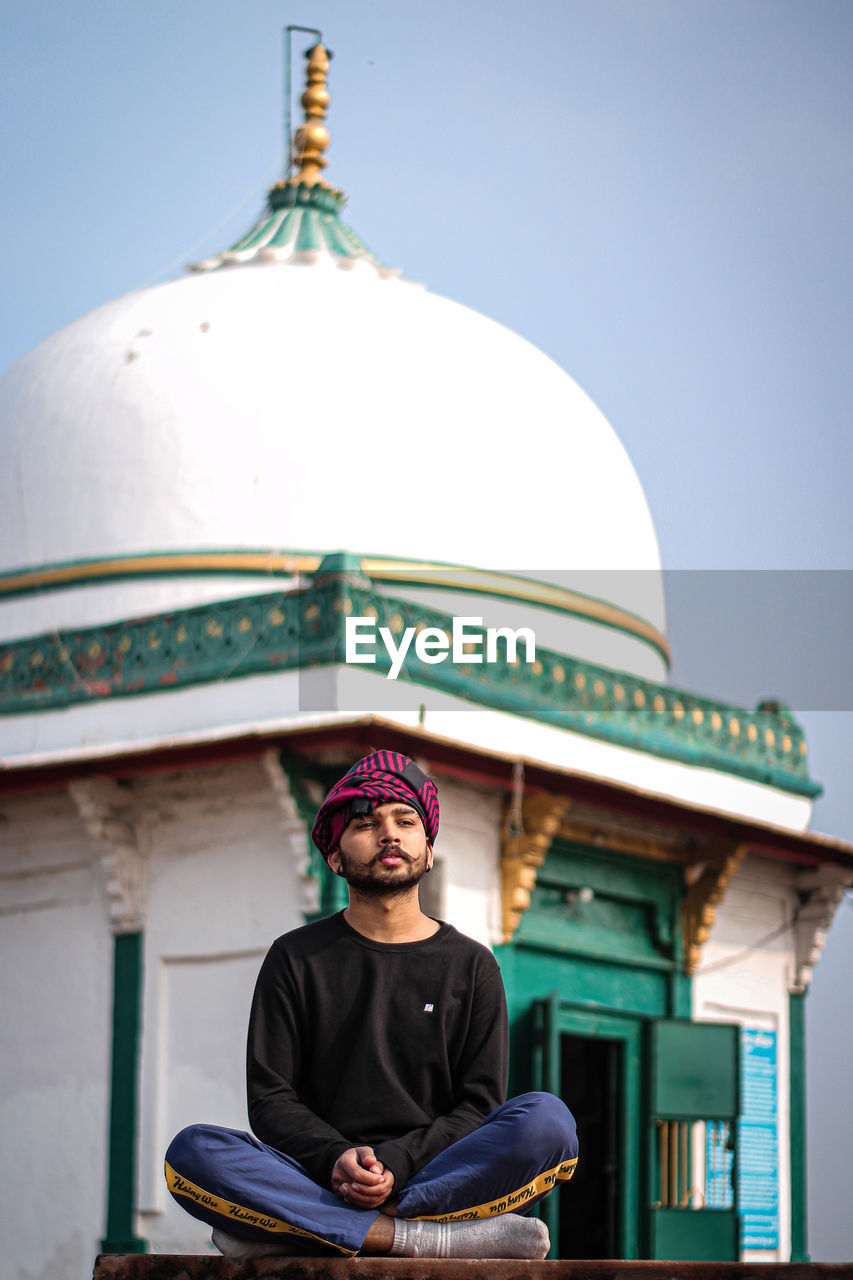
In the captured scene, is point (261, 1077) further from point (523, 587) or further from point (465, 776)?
point (523, 587)

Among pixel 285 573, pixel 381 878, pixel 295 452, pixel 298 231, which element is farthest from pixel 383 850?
pixel 298 231

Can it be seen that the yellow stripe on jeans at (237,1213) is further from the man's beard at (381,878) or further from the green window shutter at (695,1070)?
the green window shutter at (695,1070)

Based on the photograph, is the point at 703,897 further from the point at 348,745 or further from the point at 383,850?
the point at 383,850

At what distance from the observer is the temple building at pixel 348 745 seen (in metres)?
11.1

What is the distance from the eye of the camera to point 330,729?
403 inches

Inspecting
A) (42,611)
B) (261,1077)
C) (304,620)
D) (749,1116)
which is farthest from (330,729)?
(261,1077)

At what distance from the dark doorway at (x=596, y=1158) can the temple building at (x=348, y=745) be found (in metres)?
0.03

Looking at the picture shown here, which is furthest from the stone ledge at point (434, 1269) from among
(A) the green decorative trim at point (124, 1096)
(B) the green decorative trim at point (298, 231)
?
(B) the green decorative trim at point (298, 231)

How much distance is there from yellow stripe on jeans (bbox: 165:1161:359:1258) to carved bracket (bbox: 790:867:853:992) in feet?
34.0

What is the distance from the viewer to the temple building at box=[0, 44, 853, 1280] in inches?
436

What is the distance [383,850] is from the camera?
4.11 m

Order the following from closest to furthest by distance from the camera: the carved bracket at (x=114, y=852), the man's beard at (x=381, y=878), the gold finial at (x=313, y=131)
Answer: the man's beard at (x=381, y=878) < the carved bracket at (x=114, y=852) < the gold finial at (x=313, y=131)

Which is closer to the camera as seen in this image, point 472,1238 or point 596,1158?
point 472,1238

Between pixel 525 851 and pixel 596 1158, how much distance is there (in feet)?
6.94
